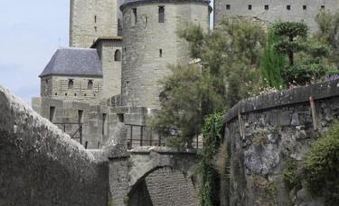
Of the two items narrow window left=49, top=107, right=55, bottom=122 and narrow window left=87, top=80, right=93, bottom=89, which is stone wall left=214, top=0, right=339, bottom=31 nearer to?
narrow window left=87, top=80, right=93, bottom=89

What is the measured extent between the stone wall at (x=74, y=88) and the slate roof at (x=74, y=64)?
369 mm

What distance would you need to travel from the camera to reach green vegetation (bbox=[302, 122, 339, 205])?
7625 mm

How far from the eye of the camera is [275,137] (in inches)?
382

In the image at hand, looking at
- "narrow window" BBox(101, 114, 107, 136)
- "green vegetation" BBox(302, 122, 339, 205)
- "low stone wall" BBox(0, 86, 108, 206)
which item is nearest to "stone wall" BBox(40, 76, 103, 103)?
"narrow window" BBox(101, 114, 107, 136)

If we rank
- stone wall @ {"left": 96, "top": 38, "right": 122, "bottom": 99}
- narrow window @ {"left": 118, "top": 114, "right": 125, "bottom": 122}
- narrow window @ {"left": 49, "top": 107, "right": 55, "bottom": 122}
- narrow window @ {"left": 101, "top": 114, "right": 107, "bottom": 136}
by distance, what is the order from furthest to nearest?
stone wall @ {"left": 96, "top": 38, "right": 122, "bottom": 99}
narrow window @ {"left": 49, "top": 107, "right": 55, "bottom": 122}
narrow window @ {"left": 118, "top": 114, "right": 125, "bottom": 122}
narrow window @ {"left": 101, "top": 114, "right": 107, "bottom": 136}

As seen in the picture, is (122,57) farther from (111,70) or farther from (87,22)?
(87,22)

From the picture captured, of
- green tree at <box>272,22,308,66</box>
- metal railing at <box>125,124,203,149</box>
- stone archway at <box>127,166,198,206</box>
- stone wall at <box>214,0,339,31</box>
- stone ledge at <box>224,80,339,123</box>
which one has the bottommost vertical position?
stone archway at <box>127,166,198,206</box>

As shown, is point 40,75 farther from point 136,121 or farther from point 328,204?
point 328,204

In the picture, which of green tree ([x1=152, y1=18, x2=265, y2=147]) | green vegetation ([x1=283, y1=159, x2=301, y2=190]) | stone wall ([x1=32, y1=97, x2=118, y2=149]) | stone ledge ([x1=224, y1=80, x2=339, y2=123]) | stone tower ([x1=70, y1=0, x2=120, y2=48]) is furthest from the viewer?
stone tower ([x1=70, y1=0, x2=120, y2=48])

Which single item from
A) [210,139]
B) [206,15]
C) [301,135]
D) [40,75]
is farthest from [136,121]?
[40,75]

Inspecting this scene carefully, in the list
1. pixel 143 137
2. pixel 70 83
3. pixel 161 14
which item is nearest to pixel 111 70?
pixel 70 83

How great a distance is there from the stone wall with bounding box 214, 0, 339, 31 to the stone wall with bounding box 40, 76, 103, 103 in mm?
9728

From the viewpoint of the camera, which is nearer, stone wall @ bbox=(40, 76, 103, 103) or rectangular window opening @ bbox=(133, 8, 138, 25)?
rectangular window opening @ bbox=(133, 8, 138, 25)

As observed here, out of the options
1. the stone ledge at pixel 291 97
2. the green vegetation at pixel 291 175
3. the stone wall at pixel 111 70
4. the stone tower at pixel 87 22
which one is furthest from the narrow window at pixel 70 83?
the green vegetation at pixel 291 175
